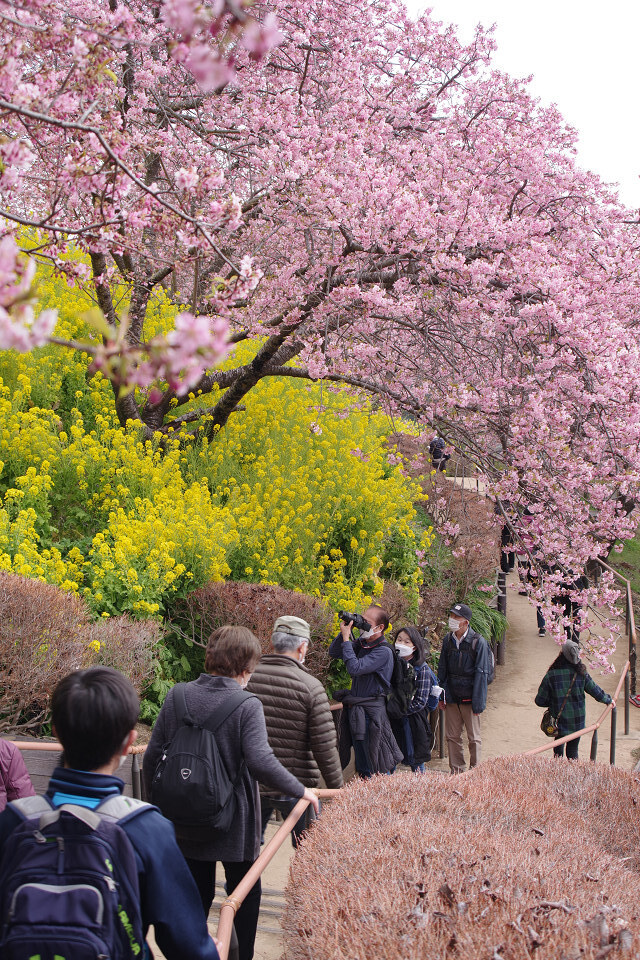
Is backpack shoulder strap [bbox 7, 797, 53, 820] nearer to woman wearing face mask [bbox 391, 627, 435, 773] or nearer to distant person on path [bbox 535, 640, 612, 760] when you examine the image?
woman wearing face mask [bbox 391, 627, 435, 773]

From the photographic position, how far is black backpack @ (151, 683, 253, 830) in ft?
8.69

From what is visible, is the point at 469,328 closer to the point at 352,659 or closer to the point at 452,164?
the point at 452,164

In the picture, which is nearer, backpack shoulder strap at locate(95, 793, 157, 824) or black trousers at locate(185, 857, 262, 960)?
backpack shoulder strap at locate(95, 793, 157, 824)

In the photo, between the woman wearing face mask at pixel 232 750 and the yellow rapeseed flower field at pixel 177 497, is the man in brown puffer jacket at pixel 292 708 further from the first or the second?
the yellow rapeseed flower field at pixel 177 497

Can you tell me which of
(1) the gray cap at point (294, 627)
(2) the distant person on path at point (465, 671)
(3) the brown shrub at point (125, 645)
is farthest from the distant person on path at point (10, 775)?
(2) the distant person on path at point (465, 671)

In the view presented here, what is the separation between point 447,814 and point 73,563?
3772mm

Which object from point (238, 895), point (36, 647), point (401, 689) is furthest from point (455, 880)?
point (401, 689)

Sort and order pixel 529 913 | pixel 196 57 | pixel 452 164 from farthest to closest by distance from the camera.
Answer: pixel 452 164 < pixel 529 913 < pixel 196 57

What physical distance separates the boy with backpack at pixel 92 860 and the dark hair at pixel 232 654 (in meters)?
1.09

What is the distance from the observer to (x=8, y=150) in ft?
10.5

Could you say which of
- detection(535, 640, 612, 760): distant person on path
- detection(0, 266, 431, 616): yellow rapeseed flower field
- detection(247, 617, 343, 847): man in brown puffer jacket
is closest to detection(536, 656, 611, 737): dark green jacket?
detection(535, 640, 612, 760): distant person on path

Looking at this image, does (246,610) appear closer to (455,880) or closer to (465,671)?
(465,671)

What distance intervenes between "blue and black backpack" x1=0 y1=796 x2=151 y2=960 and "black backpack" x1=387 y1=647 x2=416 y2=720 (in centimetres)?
453

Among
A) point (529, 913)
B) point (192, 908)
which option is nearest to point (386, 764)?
point (529, 913)
